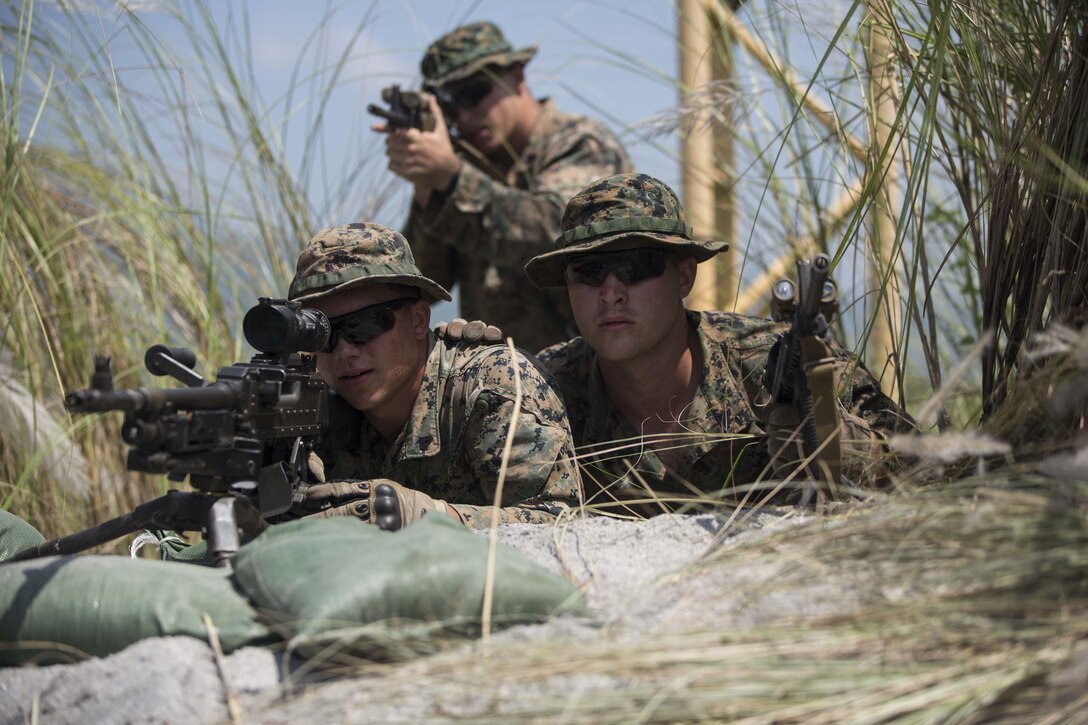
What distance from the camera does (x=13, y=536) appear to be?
3.43 metres

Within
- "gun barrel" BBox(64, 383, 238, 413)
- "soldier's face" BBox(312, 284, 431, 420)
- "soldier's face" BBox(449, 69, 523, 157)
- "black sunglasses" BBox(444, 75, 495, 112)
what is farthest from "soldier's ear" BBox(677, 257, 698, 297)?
"black sunglasses" BBox(444, 75, 495, 112)

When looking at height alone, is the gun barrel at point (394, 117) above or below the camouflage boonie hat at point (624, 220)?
above

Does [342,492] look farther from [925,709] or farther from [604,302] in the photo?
[925,709]

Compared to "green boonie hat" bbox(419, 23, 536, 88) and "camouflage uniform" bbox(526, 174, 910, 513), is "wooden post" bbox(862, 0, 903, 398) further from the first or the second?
"green boonie hat" bbox(419, 23, 536, 88)

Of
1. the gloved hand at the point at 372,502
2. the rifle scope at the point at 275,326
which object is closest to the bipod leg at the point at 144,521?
the gloved hand at the point at 372,502

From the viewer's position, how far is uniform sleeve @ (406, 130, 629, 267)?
234 inches

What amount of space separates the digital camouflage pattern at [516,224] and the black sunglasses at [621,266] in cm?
185

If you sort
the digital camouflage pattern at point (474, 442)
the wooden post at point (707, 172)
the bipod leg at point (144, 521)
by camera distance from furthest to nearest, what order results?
the wooden post at point (707, 172)
the digital camouflage pattern at point (474, 442)
the bipod leg at point (144, 521)

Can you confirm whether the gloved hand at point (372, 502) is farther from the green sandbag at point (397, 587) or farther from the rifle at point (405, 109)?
the rifle at point (405, 109)

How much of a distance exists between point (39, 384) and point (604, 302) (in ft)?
8.05

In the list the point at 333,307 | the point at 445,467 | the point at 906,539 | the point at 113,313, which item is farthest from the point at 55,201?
the point at 906,539

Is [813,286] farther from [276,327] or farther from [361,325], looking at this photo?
[361,325]

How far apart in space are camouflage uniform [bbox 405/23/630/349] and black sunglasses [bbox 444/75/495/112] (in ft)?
0.27

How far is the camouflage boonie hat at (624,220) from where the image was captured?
3.99 metres
